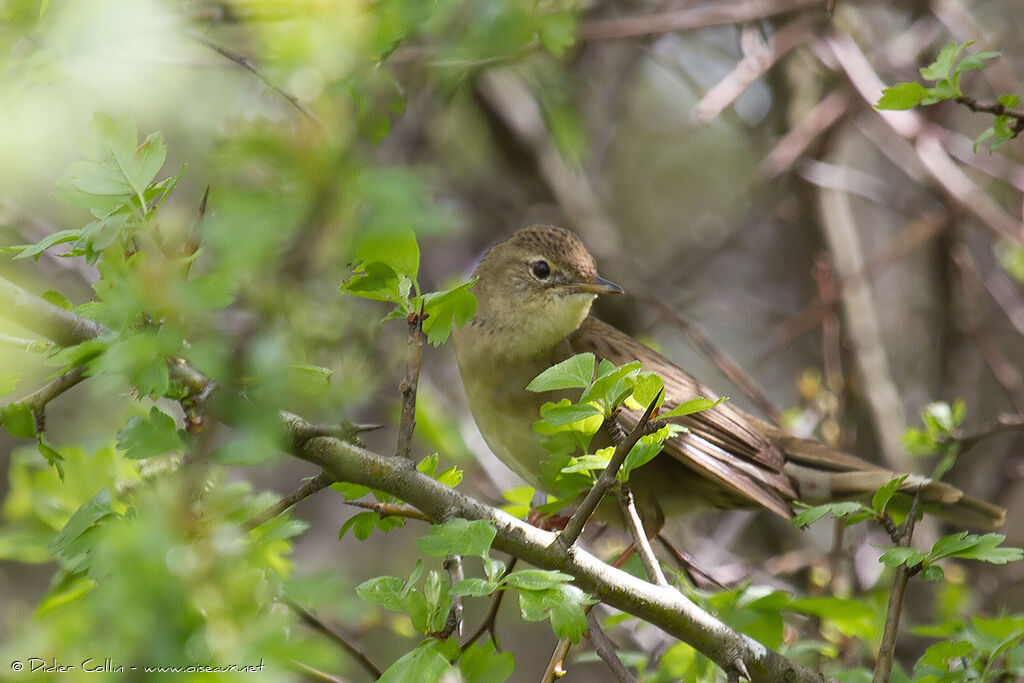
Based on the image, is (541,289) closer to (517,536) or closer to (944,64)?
(944,64)

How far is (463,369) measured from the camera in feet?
12.9

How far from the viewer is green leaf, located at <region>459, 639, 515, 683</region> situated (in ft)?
6.70

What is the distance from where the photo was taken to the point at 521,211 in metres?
5.92

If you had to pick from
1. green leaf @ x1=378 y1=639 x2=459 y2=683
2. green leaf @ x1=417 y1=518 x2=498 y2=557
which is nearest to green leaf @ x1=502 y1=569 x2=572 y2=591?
green leaf @ x1=417 y1=518 x2=498 y2=557

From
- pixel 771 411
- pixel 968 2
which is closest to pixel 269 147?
pixel 771 411

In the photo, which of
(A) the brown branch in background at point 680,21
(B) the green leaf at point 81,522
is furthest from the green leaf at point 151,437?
(A) the brown branch in background at point 680,21

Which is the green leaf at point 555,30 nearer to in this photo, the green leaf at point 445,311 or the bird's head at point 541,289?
the green leaf at point 445,311

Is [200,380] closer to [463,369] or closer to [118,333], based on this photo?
[118,333]

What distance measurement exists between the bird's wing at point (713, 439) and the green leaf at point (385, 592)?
177cm

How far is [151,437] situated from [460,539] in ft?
2.03

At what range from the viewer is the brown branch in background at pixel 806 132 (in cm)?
488

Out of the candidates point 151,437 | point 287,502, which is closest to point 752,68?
point 287,502

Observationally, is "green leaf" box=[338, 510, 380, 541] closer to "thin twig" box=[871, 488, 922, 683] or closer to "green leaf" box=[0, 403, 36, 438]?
"green leaf" box=[0, 403, 36, 438]

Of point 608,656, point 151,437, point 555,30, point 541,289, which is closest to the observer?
point 151,437
